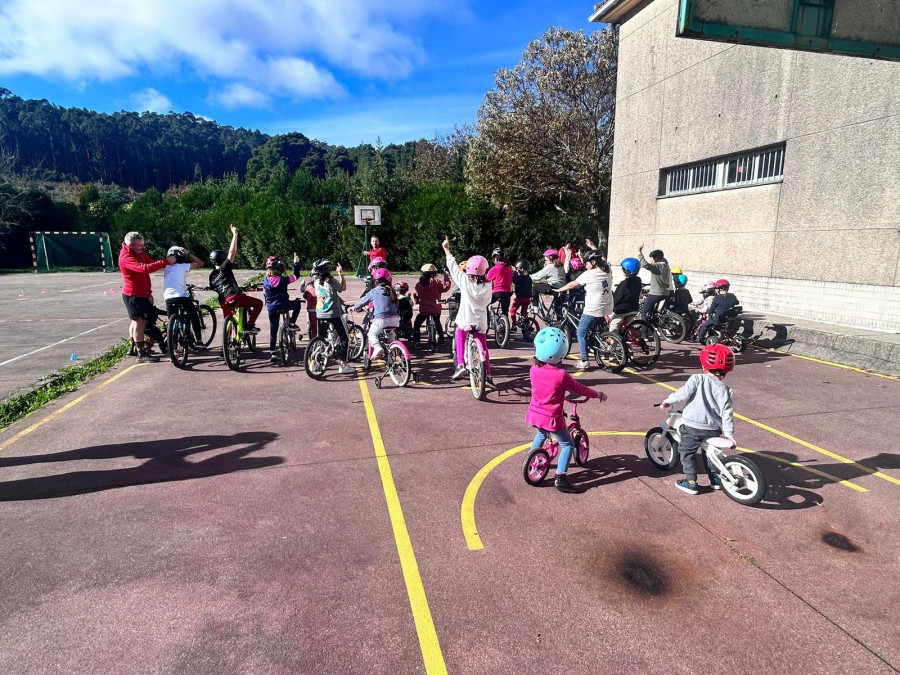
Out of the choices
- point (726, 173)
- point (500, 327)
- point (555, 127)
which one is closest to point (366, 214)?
point (555, 127)

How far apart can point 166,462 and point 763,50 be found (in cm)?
1508

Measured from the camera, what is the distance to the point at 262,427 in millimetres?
6238

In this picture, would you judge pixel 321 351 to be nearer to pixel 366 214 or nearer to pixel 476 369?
pixel 476 369

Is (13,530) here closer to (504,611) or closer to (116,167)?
(504,611)

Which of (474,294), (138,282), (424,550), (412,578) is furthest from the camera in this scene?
(138,282)

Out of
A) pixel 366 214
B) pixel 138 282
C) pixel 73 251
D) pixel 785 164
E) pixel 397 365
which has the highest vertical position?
pixel 785 164

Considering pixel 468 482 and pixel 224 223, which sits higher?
pixel 224 223

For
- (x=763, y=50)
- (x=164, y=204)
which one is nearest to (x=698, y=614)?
(x=763, y=50)

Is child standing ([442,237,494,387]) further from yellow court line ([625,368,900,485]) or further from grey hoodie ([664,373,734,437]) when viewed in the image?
yellow court line ([625,368,900,485])

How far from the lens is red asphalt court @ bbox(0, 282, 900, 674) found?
9.55 feet

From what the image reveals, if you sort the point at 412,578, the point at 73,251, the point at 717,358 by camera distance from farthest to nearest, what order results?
the point at 73,251
the point at 717,358
the point at 412,578

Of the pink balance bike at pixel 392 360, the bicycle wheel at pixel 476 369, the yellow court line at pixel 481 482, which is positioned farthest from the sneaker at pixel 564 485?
the pink balance bike at pixel 392 360

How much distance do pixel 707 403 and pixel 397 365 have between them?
4.66 m

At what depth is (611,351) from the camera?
28.2 feet
